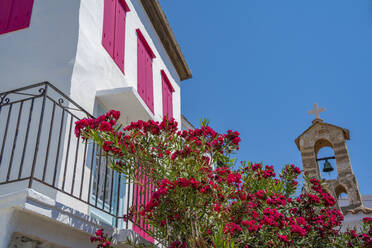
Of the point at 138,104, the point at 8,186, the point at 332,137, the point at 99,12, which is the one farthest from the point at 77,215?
the point at 332,137

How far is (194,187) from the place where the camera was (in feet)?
12.9

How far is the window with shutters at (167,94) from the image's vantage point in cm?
1021

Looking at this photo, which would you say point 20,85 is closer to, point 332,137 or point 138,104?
point 138,104

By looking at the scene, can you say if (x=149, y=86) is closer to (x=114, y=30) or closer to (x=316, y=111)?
(x=114, y=30)

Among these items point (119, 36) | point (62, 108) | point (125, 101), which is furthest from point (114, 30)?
point (62, 108)

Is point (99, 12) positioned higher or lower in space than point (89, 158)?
higher

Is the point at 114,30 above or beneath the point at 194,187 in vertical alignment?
above

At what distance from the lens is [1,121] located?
222 inches

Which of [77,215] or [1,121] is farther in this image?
[1,121]

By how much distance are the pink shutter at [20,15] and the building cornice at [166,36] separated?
3554 millimetres

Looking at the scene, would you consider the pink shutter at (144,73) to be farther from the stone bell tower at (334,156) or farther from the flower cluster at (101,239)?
the stone bell tower at (334,156)

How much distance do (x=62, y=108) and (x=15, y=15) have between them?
2758mm

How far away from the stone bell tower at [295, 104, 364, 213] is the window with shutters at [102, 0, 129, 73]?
8.95 metres

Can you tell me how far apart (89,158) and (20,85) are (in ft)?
5.06
